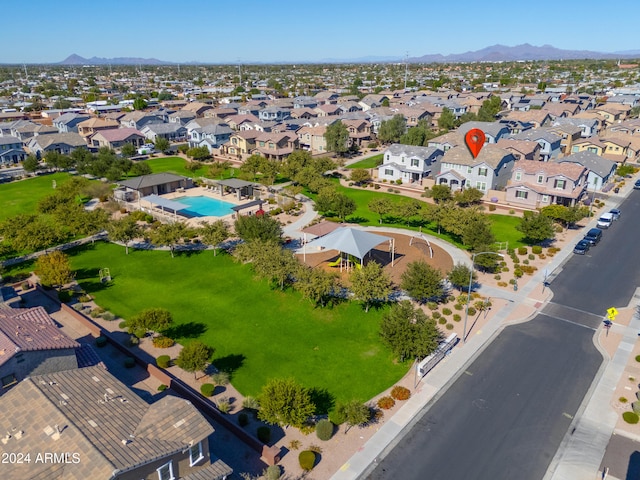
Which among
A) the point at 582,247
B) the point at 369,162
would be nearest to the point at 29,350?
the point at 582,247

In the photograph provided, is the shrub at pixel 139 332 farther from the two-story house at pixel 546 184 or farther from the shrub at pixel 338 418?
the two-story house at pixel 546 184

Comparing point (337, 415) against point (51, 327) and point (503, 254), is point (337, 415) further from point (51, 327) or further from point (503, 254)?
point (503, 254)

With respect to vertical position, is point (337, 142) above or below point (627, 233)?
above

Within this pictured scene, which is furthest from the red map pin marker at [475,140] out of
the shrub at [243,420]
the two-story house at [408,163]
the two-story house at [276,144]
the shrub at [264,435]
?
the shrub at [264,435]

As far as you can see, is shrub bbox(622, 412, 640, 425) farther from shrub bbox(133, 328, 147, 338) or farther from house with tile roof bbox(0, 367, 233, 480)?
shrub bbox(133, 328, 147, 338)

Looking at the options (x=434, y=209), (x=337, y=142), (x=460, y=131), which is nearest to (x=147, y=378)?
(x=434, y=209)

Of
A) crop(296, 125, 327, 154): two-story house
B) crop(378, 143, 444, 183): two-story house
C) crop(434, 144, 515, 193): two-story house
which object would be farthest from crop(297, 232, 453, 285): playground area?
crop(296, 125, 327, 154): two-story house
